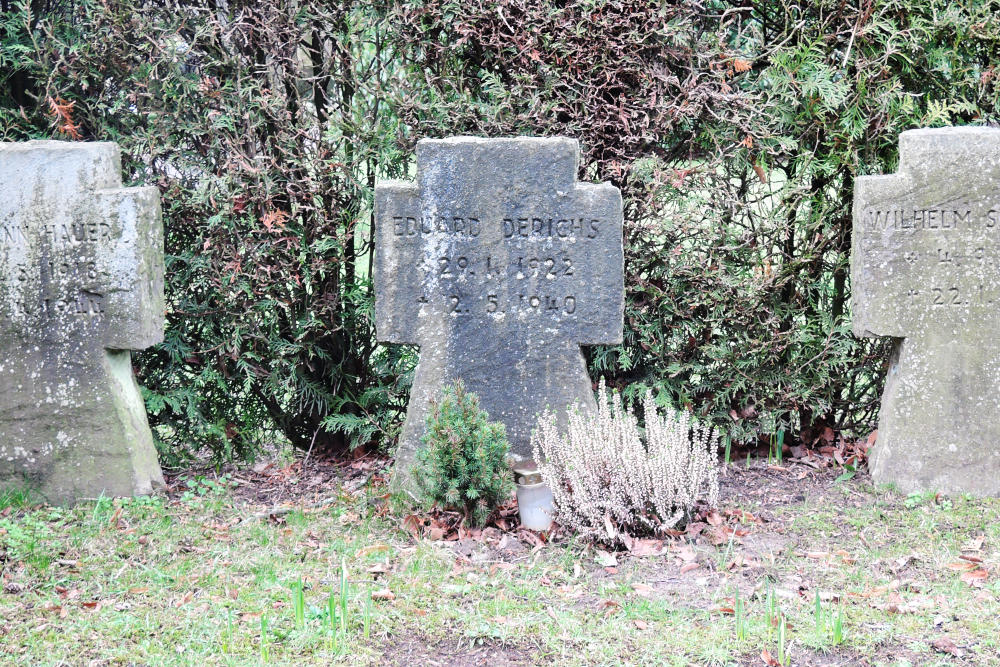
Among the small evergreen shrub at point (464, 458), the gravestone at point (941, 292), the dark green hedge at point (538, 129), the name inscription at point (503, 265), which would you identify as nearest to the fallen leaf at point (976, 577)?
the gravestone at point (941, 292)

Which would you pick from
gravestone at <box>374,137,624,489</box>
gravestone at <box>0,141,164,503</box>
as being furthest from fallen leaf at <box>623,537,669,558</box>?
gravestone at <box>0,141,164,503</box>

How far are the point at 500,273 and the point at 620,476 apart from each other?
1190 mm

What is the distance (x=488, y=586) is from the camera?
4.19m

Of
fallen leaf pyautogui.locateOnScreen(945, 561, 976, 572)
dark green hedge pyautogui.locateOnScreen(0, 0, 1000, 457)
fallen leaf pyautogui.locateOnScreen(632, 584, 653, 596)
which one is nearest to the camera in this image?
fallen leaf pyautogui.locateOnScreen(632, 584, 653, 596)

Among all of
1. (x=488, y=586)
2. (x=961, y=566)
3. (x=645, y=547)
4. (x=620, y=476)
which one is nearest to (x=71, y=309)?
(x=488, y=586)

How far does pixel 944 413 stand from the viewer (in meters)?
5.13

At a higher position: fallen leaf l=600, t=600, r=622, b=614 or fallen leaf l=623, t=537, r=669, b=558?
fallen leaf l=623, t=537, r=669, b=558

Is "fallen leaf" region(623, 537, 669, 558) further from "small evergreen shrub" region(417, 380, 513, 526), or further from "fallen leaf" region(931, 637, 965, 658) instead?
"fallen leaf" region(931, 637, 965, 658)

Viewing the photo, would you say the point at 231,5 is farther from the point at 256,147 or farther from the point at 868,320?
the point at 868,320

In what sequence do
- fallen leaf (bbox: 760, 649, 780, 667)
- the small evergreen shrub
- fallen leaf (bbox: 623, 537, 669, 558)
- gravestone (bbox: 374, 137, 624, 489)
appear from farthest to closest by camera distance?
1. gravestone (bbox: 374, 137, 624, 489)
2. the small evergreen shrub
3. fallen leaf (bbox: 623, 537, 669, 558)
4. fallen leaf (bbox: 760, 649, 780, 667)

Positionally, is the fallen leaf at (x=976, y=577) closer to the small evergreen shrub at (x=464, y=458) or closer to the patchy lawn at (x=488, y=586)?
the patchy lawn at (x=488, y=586)

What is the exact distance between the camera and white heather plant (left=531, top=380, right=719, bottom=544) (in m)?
4.54

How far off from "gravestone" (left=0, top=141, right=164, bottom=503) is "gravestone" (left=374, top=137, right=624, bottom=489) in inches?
49.0

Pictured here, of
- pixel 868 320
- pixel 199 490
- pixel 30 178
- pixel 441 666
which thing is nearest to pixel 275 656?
pixel 441 666
